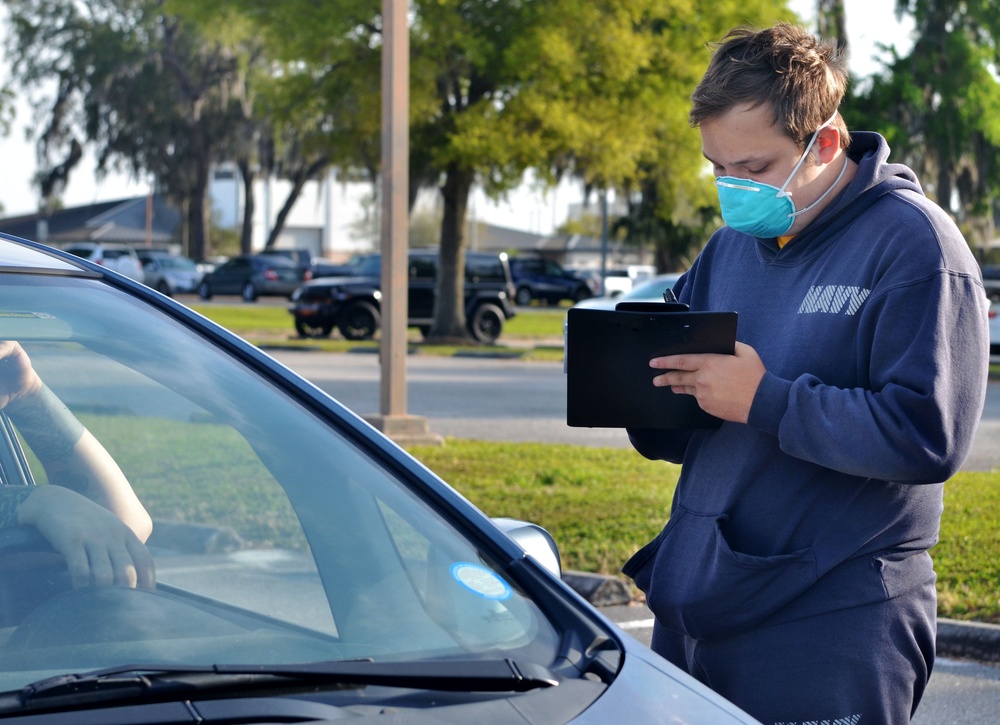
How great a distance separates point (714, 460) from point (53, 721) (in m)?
1.23

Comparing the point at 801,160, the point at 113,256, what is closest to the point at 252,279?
the point at 113,256

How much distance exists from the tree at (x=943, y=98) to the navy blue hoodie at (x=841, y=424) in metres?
32.4

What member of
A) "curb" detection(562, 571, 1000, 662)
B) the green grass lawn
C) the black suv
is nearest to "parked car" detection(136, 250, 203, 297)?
the black suv

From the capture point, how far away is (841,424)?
2043 millimetres

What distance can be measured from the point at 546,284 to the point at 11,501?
43.8 meters

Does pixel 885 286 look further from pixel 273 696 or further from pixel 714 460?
pixel 273 696

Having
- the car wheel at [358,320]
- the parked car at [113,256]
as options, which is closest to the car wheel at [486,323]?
the car wheel at [358,320]

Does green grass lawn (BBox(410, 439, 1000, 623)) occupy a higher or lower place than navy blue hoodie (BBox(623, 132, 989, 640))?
lower

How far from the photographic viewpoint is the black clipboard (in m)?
2.18

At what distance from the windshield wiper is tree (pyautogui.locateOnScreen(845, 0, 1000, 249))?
109 ft

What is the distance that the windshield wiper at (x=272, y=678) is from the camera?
158cm

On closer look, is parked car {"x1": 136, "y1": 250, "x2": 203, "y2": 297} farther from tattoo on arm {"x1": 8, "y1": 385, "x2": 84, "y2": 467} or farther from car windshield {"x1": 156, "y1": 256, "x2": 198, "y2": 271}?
tattoo on arm {"x1": 8, "y1": 385, "x2": 84, "y2": 467}

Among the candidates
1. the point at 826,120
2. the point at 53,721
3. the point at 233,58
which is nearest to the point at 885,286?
the point at 826,120

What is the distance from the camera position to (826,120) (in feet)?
7.27
